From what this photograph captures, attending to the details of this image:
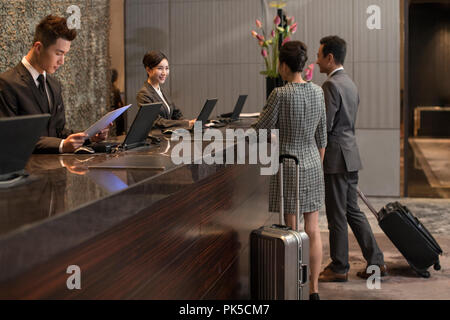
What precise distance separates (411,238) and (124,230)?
126 inches

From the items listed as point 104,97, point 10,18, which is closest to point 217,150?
point 10,18

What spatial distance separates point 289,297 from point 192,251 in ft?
2.85

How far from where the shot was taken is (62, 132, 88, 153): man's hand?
9.98 ft

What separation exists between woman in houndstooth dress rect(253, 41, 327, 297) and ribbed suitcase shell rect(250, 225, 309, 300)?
434mm

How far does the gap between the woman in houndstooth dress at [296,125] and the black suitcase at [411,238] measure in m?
0.89

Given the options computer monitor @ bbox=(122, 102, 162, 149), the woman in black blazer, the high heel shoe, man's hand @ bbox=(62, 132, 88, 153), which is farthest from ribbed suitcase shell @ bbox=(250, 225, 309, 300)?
the woman in black blazer

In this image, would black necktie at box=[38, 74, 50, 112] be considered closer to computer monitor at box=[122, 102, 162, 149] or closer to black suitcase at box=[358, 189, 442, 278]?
computer monitor at box=[122, 102, 162, 149]

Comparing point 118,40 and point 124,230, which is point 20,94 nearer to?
point 124,230

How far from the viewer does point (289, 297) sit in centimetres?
337

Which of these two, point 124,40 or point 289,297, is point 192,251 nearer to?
point 289,297

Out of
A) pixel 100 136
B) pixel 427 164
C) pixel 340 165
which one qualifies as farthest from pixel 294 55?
pixel 427 164

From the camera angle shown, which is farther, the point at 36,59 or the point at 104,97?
the point at 104,97

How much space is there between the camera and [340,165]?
450 cm

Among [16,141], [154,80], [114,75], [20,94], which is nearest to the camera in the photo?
[16,141]
